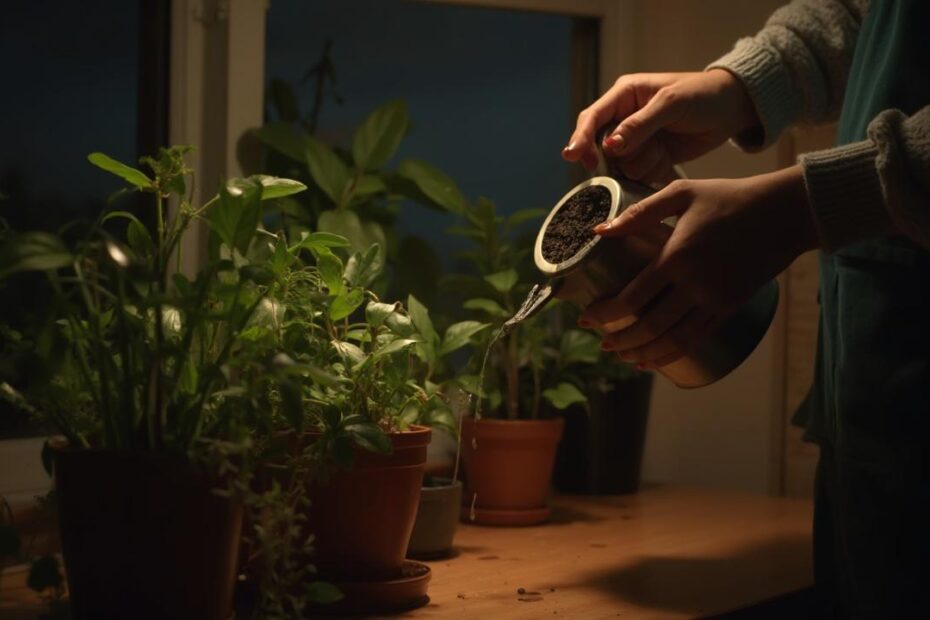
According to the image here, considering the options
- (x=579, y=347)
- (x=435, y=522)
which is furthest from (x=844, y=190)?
(x=579, y=347)

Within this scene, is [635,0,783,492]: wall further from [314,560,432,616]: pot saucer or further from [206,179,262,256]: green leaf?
[206,179,262,256]: green leaf

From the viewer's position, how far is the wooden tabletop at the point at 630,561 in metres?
1.11

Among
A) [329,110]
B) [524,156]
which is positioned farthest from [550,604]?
[524,156]

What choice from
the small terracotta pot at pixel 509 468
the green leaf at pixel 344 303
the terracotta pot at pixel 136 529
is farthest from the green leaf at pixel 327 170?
the terracotta pot at pixel 136 529

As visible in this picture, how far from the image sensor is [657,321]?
3.16 ft

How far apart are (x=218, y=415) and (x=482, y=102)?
1.19 meters

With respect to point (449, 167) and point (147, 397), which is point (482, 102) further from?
point (147, 397)

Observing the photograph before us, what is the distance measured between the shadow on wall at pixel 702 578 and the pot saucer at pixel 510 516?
0.76 feet

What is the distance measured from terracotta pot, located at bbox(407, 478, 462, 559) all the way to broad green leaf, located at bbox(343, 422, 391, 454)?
1.03ft

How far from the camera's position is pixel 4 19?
4.51ft

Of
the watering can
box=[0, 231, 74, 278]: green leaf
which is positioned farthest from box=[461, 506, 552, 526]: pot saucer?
box=[0, 231, 74, 278]: green leaf

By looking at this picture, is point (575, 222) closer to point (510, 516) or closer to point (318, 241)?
point (318, 241)

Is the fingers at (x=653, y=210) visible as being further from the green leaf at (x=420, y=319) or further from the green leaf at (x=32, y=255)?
the green leaf at (x=32, y=255)

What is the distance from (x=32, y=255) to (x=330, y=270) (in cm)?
31
